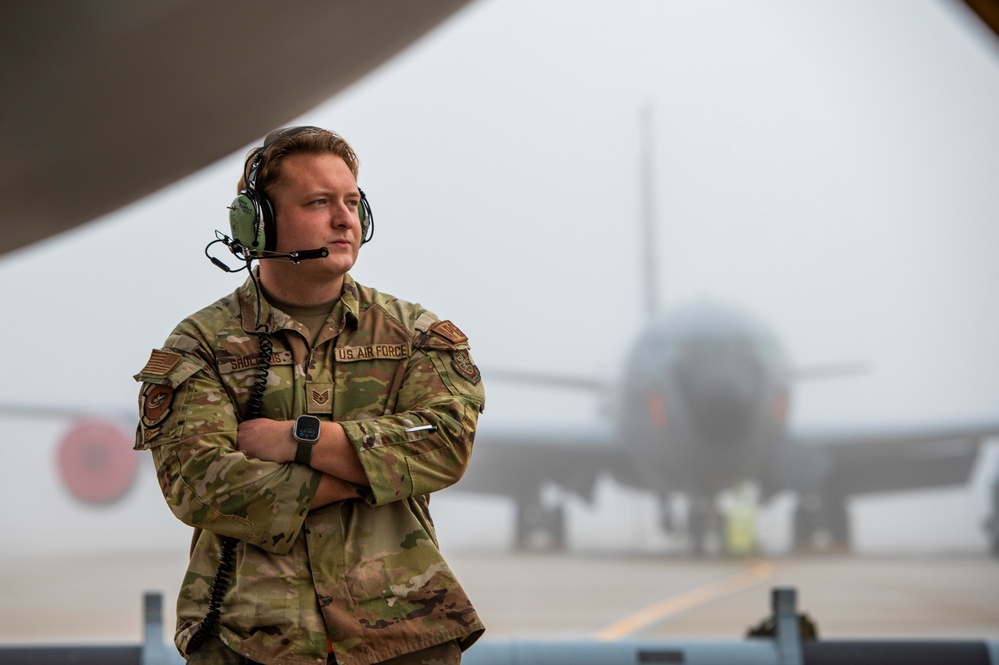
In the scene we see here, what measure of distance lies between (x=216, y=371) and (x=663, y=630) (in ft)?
25.3

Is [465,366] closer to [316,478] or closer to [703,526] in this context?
[316,478]

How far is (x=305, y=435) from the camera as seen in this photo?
1166mm

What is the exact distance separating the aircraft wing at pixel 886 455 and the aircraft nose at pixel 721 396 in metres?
2.56

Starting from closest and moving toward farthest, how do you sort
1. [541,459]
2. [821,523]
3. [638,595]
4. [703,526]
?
[638,595]
[703,526]
[541,459]
[821,523]

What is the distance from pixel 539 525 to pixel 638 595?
5881 mm

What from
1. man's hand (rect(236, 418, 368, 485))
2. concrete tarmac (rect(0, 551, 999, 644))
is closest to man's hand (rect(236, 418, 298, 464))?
man's hand (rect(236, 418, 368, 485))

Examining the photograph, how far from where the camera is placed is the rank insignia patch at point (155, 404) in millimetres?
1194

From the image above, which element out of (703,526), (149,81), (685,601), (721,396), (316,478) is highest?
(721,396)

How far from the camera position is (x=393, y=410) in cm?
129

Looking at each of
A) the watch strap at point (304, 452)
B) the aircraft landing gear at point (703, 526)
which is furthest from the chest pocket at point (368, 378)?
the aircraft landing gear at point (703, 526)

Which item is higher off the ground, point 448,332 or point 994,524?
point 448,332

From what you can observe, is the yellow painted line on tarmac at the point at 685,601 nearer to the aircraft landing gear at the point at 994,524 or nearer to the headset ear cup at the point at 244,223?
the aircraft landing gear at the point at 994,524

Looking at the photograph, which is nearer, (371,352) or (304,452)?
(304,452)

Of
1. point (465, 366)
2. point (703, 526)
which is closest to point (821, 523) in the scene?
point (703, 526)
